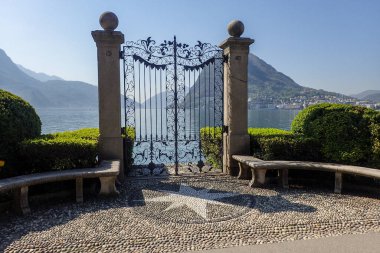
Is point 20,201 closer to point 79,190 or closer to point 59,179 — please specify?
point 59,179

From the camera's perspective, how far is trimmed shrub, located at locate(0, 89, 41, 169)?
6.10 m

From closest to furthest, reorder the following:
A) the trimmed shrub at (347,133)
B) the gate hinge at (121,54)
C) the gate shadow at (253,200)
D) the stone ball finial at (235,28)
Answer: the gate shadow at (253,200)
the trimmed shrub at (347,133)
the gate hinge at (121,54)
the stone ball finial at (235,28)

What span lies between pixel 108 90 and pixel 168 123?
2133 millimetres

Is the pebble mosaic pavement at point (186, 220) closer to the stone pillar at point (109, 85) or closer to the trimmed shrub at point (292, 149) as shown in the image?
the trimmed shrub at point (292, 149)

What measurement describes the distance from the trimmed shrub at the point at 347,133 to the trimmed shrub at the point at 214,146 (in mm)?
2739

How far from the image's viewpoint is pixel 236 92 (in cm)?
843

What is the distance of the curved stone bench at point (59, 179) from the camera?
555 centimetres

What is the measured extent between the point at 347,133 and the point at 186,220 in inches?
190

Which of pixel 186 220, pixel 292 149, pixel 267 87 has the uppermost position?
pixel 267 87

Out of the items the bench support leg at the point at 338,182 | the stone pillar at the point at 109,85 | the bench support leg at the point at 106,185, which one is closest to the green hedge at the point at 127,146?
the stone pillar at the point at 109,85

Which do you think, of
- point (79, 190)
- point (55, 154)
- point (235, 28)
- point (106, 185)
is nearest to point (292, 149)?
point (235, 28)

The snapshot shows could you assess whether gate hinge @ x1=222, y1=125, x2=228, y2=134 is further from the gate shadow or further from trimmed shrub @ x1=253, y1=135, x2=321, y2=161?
the gate shadow

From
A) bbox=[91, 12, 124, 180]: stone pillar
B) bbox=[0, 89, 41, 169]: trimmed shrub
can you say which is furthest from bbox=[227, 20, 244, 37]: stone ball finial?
bbox=[0, 89, 41, 169]: trimmed shrub

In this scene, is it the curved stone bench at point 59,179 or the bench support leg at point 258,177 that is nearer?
the curved stone bench at point 59,179
